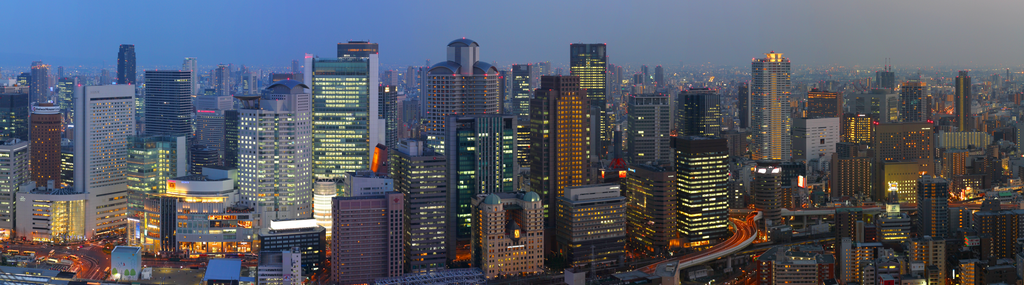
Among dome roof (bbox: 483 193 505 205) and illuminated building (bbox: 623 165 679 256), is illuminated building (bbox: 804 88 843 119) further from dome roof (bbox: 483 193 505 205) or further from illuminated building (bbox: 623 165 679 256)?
dome roof (bbox: 483 193 505 205)

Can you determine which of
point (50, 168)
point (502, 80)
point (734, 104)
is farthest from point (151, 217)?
point (734, 104)

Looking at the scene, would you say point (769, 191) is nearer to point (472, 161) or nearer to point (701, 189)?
point (701, 189)

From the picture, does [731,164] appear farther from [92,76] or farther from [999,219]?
[92,76]

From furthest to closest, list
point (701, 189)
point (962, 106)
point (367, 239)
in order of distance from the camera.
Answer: point (962, 106)
point (701, 189)
point (367, 239)

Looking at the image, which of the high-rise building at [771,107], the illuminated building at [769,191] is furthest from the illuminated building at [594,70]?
the illuminated building at [769,191]

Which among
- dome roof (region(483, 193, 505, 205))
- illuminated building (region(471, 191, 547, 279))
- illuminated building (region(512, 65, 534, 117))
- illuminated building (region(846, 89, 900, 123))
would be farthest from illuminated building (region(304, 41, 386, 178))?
illuminated building (region(846, 89, 900, 123))

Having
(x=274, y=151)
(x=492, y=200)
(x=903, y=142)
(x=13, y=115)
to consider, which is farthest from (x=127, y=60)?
(x=903, y=142)
